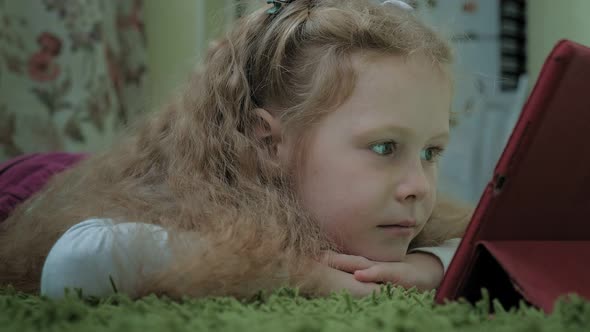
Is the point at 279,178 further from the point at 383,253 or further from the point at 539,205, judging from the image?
the point at 539,205

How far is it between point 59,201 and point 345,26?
50cm

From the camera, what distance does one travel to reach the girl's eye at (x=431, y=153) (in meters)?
0.93

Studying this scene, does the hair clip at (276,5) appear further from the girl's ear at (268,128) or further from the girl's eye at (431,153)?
the girl's eye at (431,153)

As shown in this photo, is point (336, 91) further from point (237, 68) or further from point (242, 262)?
point (242, 262)

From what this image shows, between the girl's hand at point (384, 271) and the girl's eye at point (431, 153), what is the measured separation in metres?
0.16

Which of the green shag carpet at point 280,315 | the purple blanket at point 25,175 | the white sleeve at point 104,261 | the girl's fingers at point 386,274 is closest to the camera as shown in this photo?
the green shag carpet at point 280,315

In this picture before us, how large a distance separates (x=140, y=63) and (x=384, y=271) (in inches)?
47.2

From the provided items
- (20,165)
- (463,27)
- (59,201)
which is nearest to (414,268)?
(59,201)

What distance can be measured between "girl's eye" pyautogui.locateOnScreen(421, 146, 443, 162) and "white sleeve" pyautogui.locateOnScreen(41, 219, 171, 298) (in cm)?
41

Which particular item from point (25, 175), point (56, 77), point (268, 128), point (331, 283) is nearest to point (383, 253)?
point (331, 283)

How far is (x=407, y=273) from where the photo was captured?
85cm

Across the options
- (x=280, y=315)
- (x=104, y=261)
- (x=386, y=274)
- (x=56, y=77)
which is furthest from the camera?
(x=56, y=77)

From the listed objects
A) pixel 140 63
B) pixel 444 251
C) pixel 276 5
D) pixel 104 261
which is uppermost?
pixel 276 5

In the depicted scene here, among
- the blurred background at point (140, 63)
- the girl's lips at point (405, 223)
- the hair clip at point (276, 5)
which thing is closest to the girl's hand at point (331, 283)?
the girl's lips at point (405, 223)
